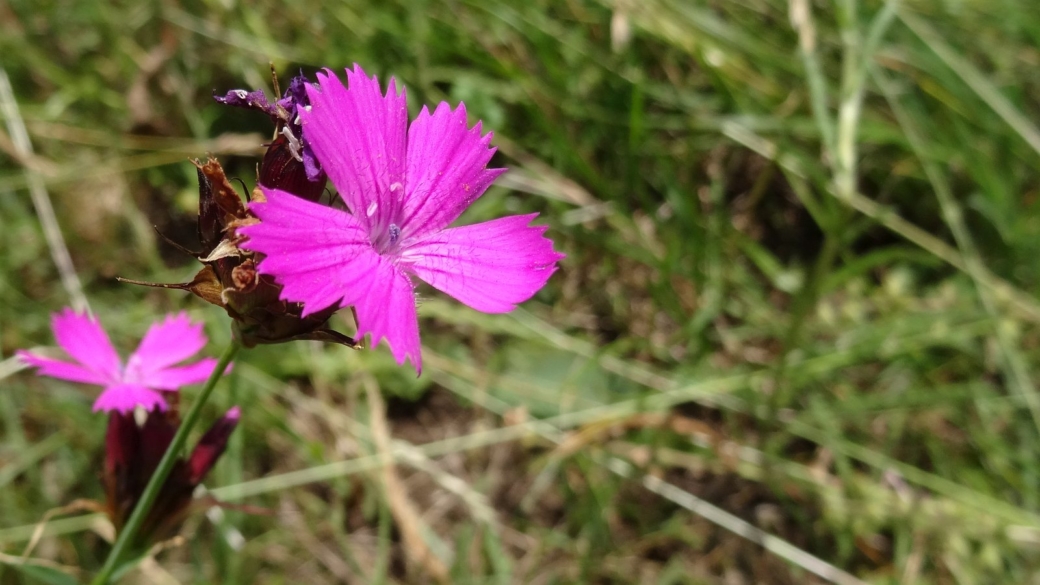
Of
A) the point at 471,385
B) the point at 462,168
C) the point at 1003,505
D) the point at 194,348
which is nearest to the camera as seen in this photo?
the point at 462,168

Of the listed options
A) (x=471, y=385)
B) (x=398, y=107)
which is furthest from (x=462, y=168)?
(x=471, y=385)

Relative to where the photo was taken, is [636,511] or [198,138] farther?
[198,138]

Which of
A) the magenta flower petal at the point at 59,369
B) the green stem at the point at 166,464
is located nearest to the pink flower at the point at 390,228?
the green stem at the point at 166,464

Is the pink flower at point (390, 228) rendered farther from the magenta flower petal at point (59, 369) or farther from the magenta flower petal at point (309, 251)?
the magenta flower petal at point (59, 369)

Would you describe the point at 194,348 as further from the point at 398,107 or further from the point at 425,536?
the point at 425,536

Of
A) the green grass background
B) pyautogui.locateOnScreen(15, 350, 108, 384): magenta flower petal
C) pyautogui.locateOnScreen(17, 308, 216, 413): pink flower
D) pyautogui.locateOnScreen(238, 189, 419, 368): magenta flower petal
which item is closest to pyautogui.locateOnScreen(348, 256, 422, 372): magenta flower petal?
pyautogui.locateOnScreen(238, 189, 419, 368): magenta flower petal
